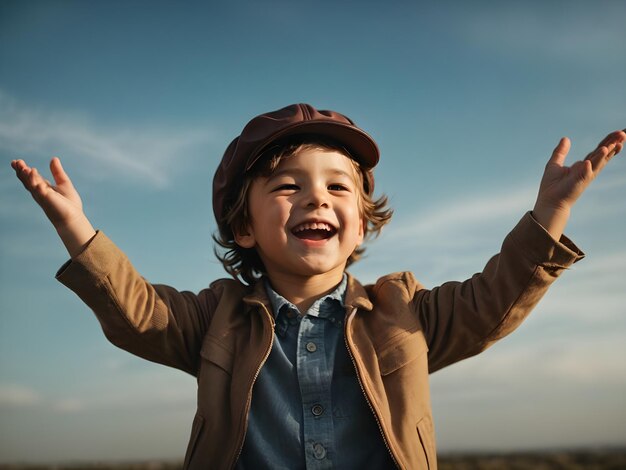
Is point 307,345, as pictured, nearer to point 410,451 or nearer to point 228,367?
point 228,367

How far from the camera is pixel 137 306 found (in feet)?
11.1

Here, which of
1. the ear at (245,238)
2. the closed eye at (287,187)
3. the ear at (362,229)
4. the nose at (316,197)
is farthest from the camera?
the ear at (362,229)

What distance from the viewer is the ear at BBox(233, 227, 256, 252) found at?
12.6 feet

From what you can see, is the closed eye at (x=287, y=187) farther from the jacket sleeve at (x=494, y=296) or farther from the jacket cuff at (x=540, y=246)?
the jacket cuff at (x=540, y=246)

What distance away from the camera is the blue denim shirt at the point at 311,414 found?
313 centimetres

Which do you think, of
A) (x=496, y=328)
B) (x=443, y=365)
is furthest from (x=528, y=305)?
(x=443, y=365)

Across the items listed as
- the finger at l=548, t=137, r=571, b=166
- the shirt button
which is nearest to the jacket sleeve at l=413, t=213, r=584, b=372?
the finger at l=548, t=137, r=571, b=166

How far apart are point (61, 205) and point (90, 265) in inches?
12.3

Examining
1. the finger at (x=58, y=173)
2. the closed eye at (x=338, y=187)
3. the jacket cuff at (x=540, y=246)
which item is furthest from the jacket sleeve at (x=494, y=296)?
the finger at (x=58, y=173)

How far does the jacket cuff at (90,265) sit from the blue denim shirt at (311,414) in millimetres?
913

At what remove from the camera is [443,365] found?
3586mm

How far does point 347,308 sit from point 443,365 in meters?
0.61

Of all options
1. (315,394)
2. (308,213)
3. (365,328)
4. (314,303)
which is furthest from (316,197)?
(315,394)

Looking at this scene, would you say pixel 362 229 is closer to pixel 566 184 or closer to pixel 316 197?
pixel 316 197
